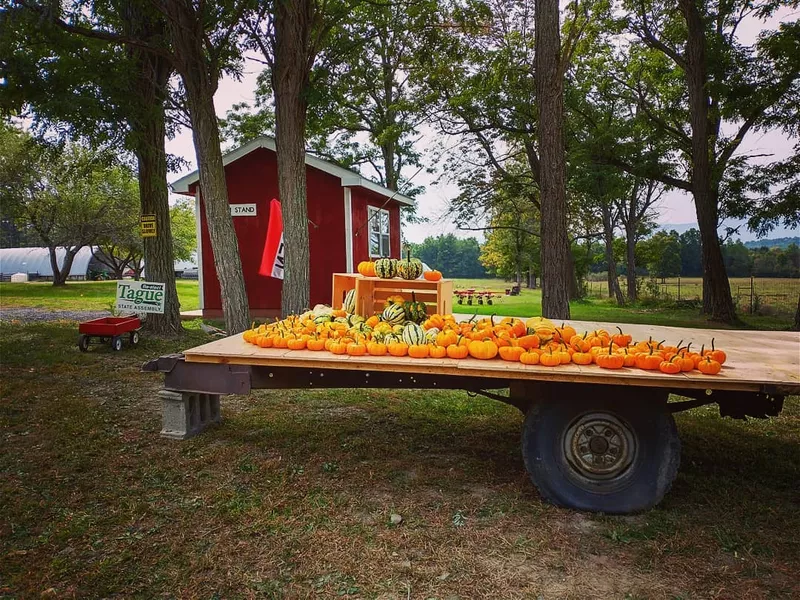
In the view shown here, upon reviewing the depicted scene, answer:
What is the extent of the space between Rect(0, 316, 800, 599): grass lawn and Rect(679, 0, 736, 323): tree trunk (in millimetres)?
10038

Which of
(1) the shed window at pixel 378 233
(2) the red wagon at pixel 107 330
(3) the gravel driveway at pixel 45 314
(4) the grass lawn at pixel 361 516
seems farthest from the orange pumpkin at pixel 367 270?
(3) the gravel driveway at pixel 45 314

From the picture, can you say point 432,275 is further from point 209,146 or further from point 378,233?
point 378,233

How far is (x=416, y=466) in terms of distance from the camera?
13.6 ft

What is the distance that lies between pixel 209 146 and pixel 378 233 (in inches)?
315

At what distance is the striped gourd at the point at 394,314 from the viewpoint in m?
4.96

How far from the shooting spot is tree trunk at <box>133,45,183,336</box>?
395 inches

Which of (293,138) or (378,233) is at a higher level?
(293,138)

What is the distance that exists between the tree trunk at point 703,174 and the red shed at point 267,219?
8375mm

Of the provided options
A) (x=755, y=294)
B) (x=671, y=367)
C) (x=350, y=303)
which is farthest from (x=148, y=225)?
(x=755, y=294)

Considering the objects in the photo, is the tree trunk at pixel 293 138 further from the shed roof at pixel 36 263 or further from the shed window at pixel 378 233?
the shed roof at pixel 36 263

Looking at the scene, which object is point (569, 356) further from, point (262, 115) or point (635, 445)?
point (262, 115)

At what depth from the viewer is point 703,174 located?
14.3 meters

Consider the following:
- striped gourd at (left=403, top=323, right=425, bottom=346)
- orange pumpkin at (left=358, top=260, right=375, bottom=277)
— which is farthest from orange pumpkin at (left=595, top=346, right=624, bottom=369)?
orange pumpkin at (left=358, top=260, right=375, bottom=277)

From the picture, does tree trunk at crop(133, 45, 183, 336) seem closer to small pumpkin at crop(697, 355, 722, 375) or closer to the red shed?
the red shed
